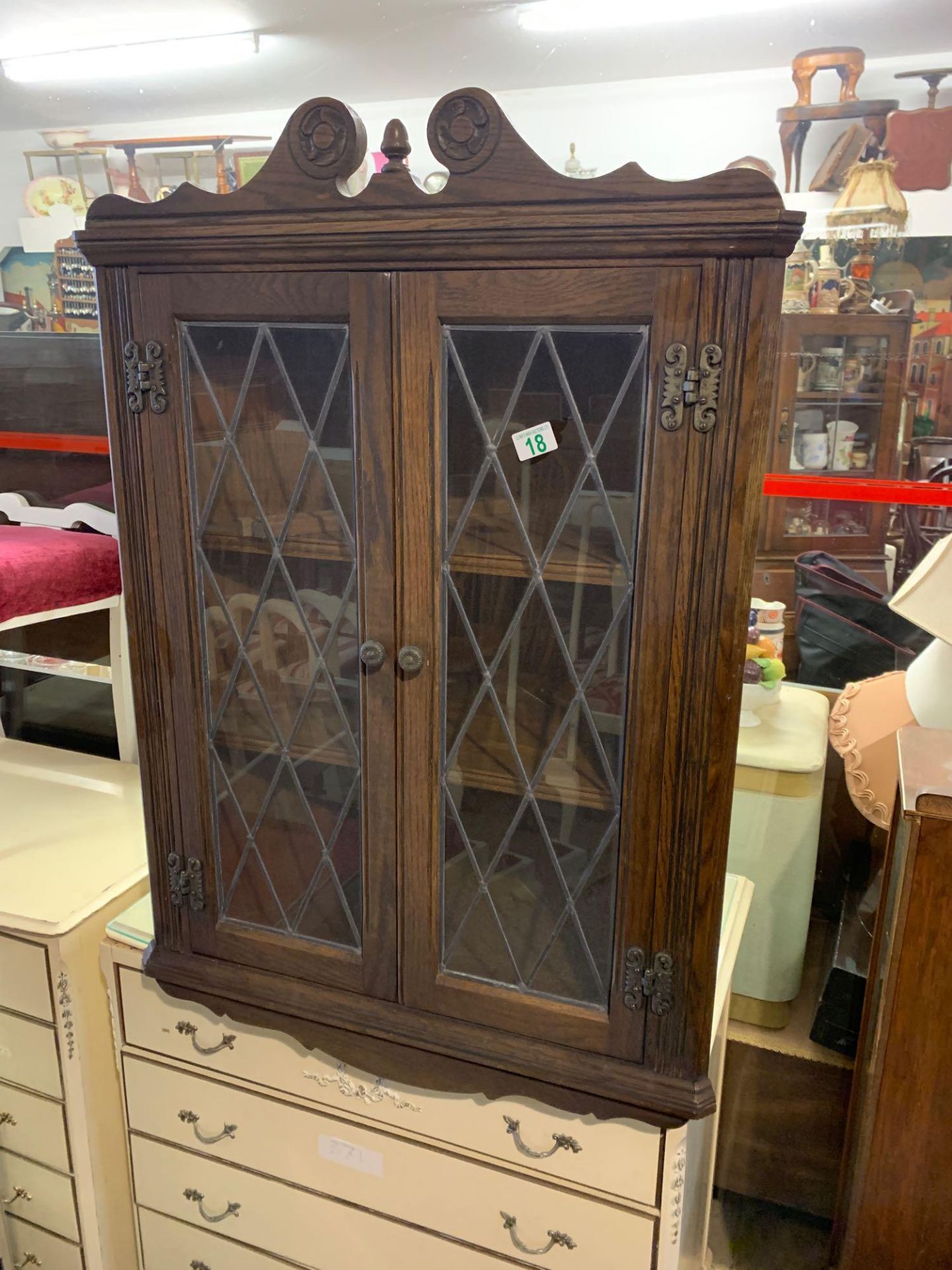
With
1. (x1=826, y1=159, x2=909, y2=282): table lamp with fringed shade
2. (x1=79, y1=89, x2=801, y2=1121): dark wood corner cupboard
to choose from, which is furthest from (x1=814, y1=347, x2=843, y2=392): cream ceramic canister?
(x1=79, y1=89, x2=801, y2=1121): dark wood corner cupboard

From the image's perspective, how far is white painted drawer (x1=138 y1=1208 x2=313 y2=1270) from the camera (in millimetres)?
1467

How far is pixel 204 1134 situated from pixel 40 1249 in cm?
53

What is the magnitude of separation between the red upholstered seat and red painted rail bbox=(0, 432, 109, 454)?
17 cm

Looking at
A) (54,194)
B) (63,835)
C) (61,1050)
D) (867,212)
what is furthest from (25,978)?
(867,212)

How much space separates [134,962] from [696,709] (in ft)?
3.11

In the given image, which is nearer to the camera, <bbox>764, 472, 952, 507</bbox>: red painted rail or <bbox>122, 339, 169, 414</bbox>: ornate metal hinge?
<bbox>122, 339, 169, 414</bbox>: ornate metal hinge

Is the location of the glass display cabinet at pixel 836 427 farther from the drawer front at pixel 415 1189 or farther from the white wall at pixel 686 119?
the drawer front at pixel 415 1189

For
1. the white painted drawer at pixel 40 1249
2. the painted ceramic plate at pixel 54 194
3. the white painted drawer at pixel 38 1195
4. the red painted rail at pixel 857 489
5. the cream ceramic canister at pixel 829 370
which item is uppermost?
the painted ceramic plate at pixel 54 194

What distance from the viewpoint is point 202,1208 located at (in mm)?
1476

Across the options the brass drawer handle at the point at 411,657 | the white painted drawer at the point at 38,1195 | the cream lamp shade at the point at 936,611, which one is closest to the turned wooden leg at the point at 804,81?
the cream lamp shade at the point at 936,611

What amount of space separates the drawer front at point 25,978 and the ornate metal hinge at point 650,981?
0.93 metres

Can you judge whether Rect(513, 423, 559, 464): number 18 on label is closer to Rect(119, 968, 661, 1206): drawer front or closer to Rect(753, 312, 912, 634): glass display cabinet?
Rect(753, 312, 912, 634): glass display cabinet

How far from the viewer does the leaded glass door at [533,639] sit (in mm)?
934

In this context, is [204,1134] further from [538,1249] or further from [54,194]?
[54,194]
